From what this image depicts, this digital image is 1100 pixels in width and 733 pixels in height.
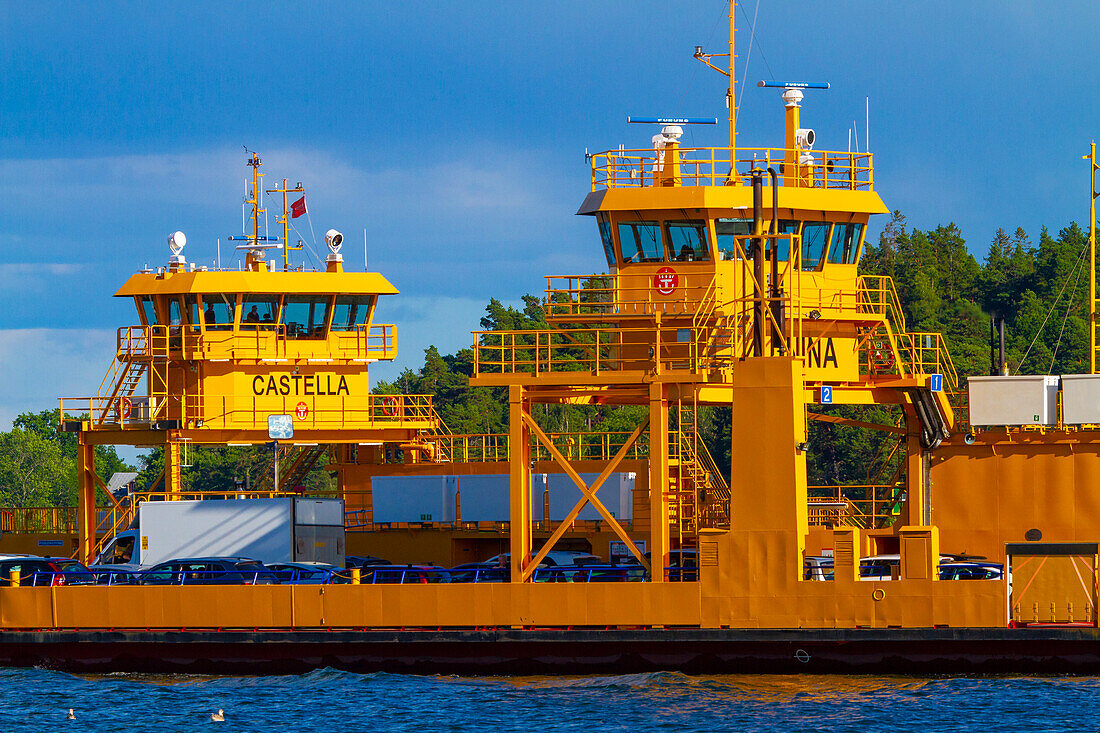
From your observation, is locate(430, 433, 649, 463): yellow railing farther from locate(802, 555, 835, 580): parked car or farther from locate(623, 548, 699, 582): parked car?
locate(802, 555, 835, 580): parked car

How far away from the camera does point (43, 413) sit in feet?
423

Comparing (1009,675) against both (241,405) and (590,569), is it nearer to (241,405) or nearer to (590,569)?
(590,569)

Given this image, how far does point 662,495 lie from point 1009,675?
6972 millimetres

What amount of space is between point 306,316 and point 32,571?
1115 centimetres

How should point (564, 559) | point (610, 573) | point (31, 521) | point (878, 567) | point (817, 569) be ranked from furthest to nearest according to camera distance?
point (31, 521) → point (564, 559) → point (878, 567) → point (610, 573) → point (817, 569)

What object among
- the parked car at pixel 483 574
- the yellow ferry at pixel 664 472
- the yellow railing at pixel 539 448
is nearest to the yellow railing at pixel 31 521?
the yellow ferry at pixel 664 472

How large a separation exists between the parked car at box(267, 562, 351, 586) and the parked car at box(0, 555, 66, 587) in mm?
4255

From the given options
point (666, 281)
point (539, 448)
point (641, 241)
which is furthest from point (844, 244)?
point (539, 448)

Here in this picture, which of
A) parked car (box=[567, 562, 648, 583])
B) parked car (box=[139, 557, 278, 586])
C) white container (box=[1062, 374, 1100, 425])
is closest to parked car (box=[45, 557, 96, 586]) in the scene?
parked car (box=[139, 557, 278, 586])

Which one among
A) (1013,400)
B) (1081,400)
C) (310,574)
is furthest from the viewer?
(1013,400)

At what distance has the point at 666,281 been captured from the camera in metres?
35.8

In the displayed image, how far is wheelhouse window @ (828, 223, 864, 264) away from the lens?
3719 cm

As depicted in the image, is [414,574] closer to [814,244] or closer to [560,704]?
[560,704]

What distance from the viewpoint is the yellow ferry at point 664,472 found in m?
29.8
